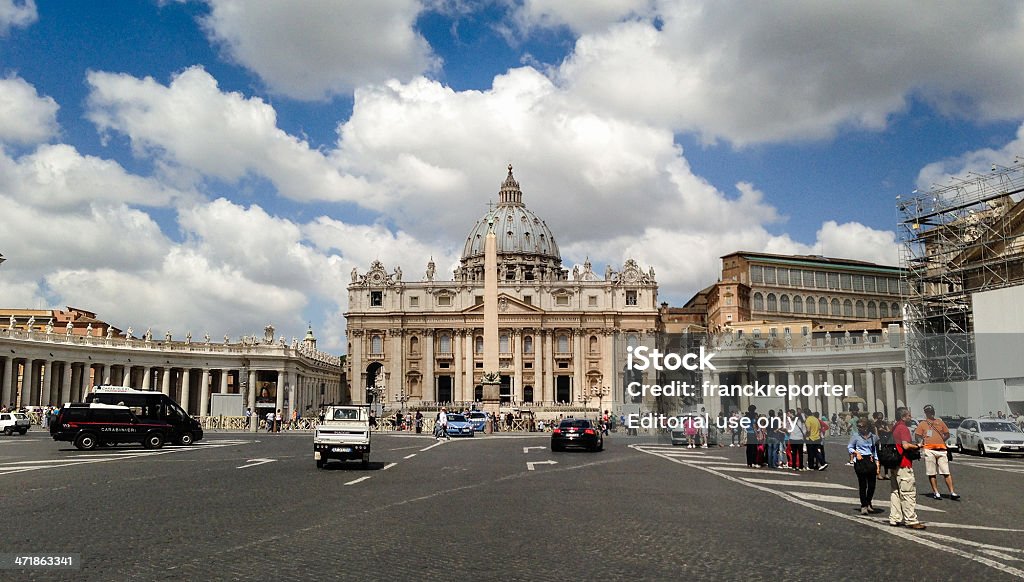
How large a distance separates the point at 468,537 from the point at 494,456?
1782 centimetres

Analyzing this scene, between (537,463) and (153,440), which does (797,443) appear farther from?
(153,440)

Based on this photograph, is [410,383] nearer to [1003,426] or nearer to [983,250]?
[983,250]

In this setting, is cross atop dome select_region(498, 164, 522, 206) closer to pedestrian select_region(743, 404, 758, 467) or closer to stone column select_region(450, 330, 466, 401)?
stone column select_region(450, 330, 466, 401)

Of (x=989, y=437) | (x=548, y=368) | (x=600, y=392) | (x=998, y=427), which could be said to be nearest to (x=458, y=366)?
(x=548, y=368)

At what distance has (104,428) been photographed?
1236 inches

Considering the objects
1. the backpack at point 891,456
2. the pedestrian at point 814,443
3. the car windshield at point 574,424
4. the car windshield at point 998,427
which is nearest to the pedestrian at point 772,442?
the pedestrian at point 814,443

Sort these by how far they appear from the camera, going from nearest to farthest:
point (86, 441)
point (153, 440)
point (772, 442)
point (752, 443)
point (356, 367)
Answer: point (752, 443)
point (772, 442)
point (86, 441)
point (153, 440)
point (356, 367)

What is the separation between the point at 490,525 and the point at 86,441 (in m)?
24.3

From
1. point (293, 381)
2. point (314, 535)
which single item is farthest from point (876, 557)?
point (293, 381)

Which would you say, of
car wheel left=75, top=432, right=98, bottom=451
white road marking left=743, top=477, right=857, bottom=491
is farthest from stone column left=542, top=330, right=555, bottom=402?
white road marking left=743, top=477, right=857, bottom=491

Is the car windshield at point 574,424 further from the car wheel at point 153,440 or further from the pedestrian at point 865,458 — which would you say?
the pedestrian at point 865,458

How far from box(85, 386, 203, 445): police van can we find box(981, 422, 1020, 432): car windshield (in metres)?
29.5

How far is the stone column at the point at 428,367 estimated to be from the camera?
112938 millimetres

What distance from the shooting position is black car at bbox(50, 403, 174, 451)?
101 ft
